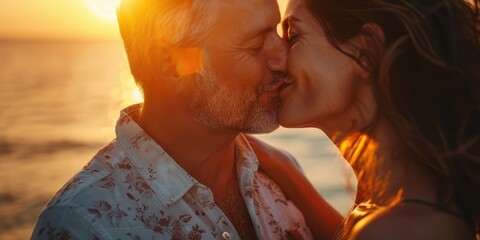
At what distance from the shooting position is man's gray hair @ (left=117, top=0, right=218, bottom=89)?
12.6ft

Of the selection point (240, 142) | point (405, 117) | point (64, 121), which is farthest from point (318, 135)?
point (405, 117)

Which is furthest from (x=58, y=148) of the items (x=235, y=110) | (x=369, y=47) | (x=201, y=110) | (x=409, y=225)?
(x=409, y=225)

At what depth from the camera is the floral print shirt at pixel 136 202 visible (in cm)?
329

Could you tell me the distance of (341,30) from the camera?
3.38 meters

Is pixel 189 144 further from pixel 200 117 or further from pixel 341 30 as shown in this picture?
pixel 341 30

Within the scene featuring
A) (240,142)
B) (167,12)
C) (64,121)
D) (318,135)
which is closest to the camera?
(167,12)

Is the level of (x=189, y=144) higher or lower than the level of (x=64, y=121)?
higher

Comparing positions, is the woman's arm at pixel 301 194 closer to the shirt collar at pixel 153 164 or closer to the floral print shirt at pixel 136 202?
the floral print shirt at pixel 136 202

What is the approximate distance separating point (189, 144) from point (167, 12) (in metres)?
0.66

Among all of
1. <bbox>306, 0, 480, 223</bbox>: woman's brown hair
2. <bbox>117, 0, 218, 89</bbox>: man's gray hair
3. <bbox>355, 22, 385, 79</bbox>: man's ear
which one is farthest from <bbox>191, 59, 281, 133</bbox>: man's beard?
<bbox>306, 0, 480, 223</bbox>: woman's brown hair

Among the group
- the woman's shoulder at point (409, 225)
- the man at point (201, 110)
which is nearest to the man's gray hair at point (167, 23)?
the man at point (201, 110)

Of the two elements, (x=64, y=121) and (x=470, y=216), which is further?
(x=64, y=121)

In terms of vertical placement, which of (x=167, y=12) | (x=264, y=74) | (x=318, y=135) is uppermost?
(x=167, y=12)

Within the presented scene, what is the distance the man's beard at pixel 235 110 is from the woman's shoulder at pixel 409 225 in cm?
102
